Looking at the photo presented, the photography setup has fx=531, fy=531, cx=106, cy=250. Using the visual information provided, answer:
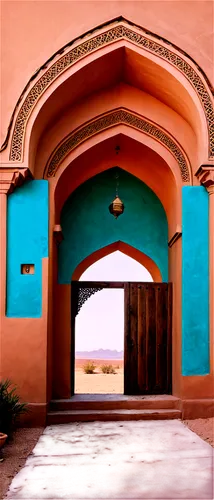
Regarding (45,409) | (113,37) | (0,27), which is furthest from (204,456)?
(0,27)

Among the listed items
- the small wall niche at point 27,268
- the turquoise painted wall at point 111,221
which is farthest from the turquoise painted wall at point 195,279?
the small wall niche at point 27,268

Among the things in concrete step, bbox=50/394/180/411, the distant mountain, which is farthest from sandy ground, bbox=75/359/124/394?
the distant mountain

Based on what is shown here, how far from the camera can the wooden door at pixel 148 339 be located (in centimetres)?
779

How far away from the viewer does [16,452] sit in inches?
213

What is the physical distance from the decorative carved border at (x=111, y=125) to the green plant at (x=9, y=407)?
2.84m

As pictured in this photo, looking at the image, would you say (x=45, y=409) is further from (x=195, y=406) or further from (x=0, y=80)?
(x=0, y=80)

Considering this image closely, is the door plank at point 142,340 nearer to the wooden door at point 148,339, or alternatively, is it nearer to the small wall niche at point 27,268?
the wooden door at point 148,339

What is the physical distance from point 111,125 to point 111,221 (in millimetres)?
1607

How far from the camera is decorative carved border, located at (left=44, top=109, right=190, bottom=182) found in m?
7.30

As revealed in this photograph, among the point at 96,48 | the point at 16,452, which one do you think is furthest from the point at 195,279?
the point at 96,48

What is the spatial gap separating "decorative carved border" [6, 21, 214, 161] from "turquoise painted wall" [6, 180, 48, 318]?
0.57 meters

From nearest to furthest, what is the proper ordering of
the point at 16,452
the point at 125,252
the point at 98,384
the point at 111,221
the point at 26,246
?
the point at 16,452 < the point at 26,246 < the point at 111,221 < the point at 125,252 < the point at 98,384

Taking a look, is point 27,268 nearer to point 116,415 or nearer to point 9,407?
point 9,407

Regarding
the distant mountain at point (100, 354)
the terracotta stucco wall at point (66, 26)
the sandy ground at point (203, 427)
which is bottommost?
the distant mountain at point (100, 354)
